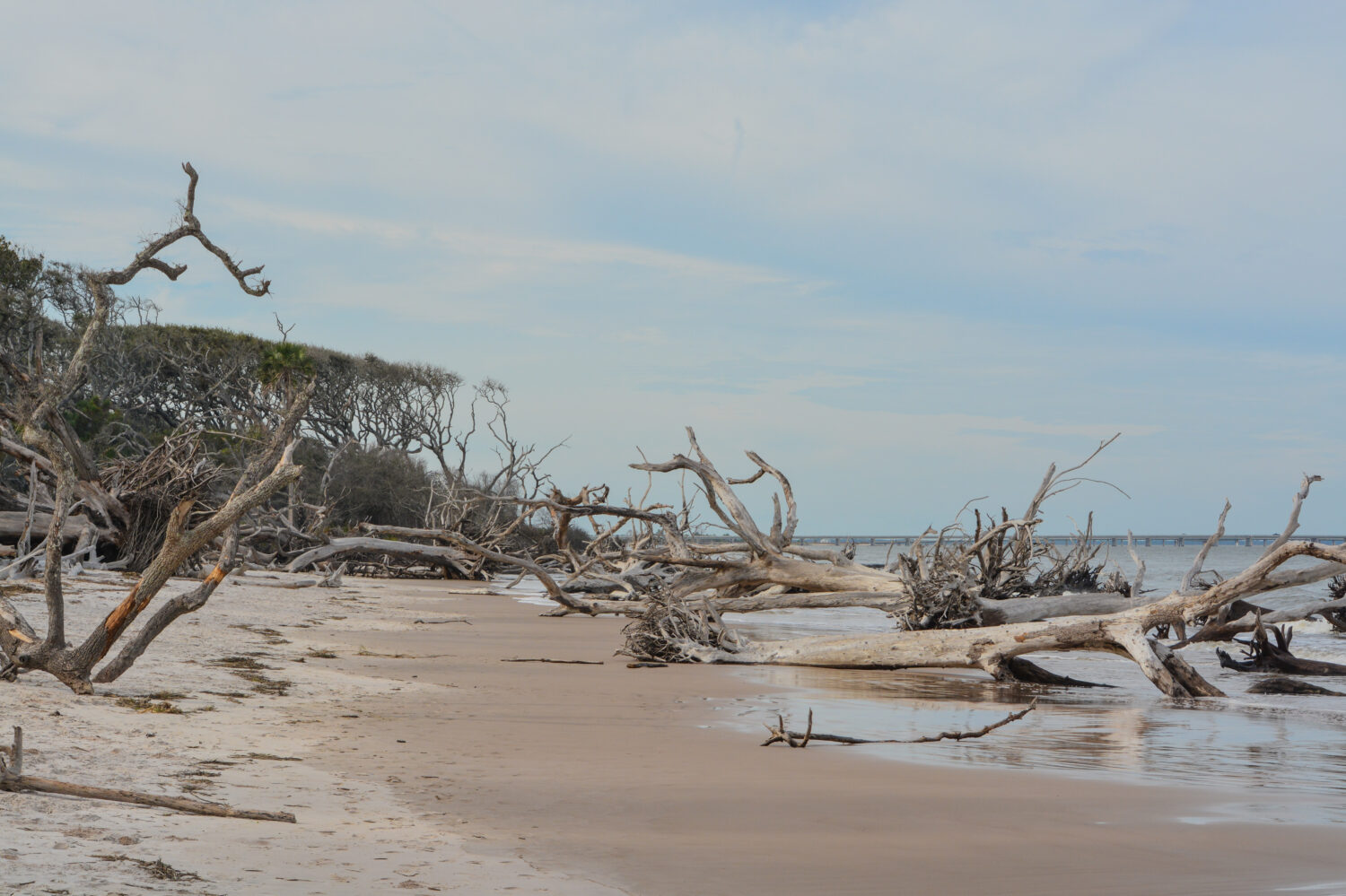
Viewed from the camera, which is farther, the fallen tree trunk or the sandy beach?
the fallen tree trunk

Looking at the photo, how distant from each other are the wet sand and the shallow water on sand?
0.30 metres

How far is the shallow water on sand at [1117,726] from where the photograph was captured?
16.4ft

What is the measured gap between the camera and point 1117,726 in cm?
681

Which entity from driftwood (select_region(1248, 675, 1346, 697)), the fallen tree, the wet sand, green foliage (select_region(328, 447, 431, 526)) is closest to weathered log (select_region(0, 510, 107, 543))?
the fallen tree

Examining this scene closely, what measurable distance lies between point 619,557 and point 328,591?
5.94 meters

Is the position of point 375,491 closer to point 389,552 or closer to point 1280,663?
point 389,552

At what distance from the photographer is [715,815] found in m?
3.96

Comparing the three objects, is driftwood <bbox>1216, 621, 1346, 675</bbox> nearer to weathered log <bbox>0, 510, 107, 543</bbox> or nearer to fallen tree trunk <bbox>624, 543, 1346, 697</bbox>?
fallen tree trunk <bbox>624, 543, 1346, 697</bbox>

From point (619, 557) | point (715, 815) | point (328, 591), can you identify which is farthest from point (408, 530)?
point (715, 815)

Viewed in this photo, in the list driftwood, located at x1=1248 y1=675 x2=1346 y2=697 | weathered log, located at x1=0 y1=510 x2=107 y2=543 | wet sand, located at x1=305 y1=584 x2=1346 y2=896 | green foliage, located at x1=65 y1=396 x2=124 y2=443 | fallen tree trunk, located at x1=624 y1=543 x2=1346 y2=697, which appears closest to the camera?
wet sand, located at x1=305 y1=584 x2=1346 y2=896

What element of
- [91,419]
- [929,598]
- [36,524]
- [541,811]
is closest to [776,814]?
[541,811]

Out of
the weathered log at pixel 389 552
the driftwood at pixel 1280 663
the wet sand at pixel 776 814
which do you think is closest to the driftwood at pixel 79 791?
the wet sand at pixel 776 814

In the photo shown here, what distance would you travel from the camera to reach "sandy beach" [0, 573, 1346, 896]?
294 cm

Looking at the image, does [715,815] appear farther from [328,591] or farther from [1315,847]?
[328,591]
